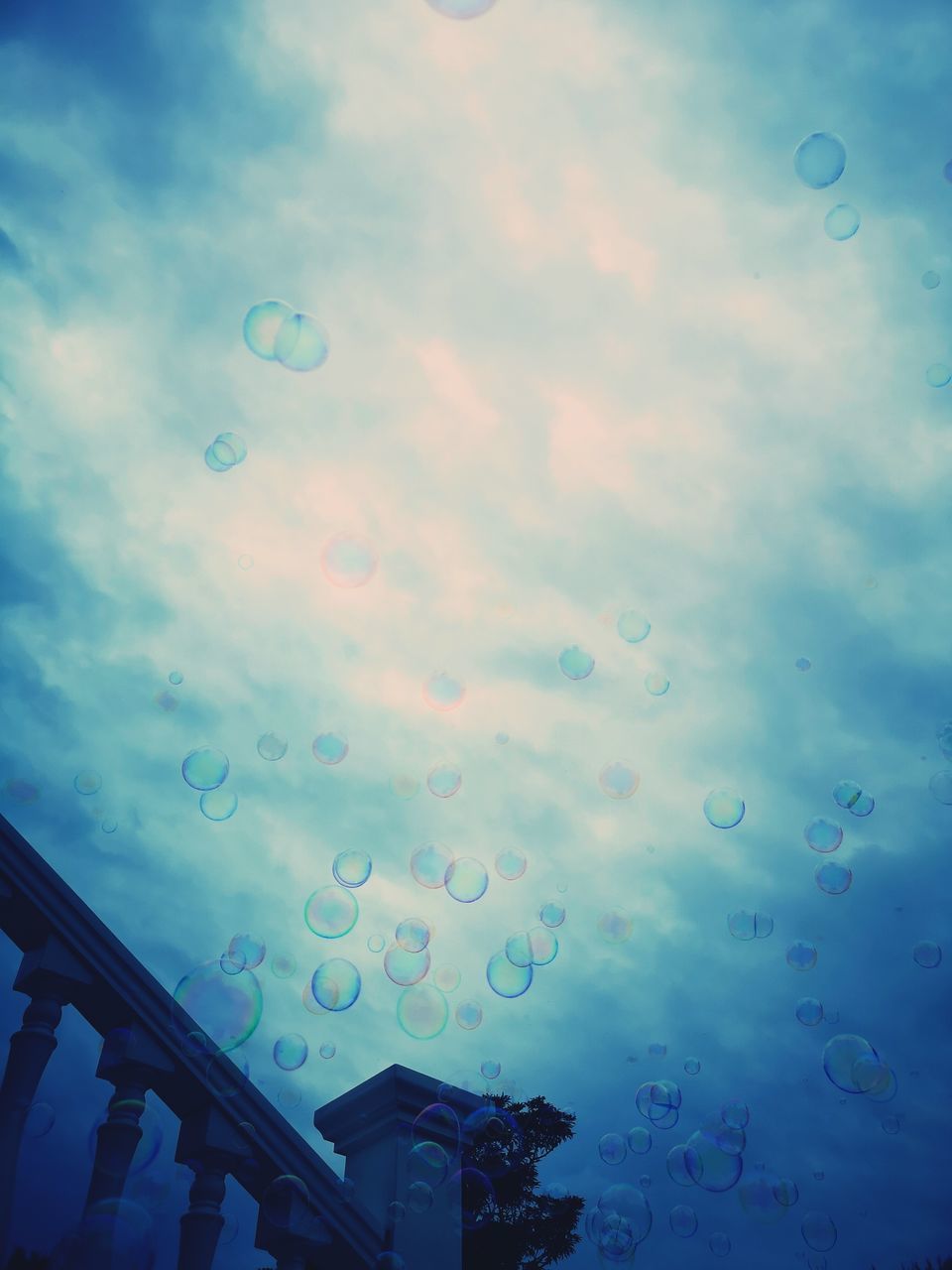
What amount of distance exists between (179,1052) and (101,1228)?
73 centimetres

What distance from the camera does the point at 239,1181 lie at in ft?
14.5

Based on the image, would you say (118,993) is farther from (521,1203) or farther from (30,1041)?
(521,1203)

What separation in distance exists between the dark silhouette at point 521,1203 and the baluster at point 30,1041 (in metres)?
18.0

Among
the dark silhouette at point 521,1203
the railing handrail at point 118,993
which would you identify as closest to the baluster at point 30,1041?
the railing handrail at point 118,993

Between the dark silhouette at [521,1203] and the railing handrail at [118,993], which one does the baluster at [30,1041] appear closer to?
the railing handrail at [118,993]

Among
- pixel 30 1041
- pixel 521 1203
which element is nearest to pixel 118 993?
pixel 30 1041

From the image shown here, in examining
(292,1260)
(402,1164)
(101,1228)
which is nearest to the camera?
(101,1228)

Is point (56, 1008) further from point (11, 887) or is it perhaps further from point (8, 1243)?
point (8, 1243)

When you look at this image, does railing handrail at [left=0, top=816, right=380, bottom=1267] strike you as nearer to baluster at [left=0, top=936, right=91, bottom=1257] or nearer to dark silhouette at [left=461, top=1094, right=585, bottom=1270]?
baluster at [left=0, top=936, right=91, bottom=1257]

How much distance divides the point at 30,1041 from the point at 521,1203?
72.7 ft

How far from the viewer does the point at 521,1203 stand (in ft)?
71.4

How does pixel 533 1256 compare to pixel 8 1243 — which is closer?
pixel 8 1243

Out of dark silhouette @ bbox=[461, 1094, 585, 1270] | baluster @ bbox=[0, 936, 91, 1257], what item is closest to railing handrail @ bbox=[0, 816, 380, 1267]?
baluster @ bbox=[0, 936, 91, 1257]

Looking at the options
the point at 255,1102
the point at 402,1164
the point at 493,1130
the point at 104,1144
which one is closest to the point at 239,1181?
the point at 255,1102
